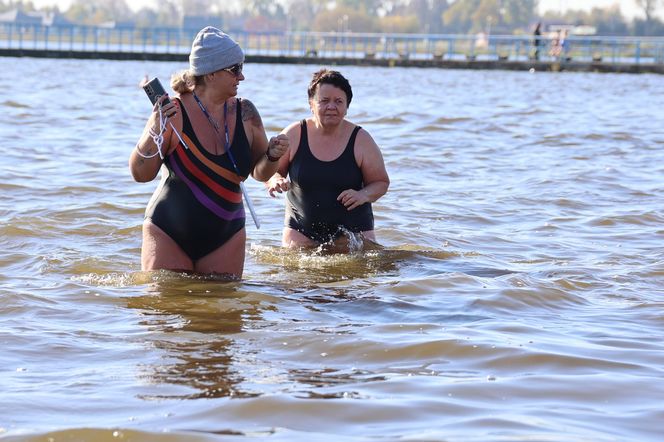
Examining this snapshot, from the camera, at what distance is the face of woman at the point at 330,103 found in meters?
7.83

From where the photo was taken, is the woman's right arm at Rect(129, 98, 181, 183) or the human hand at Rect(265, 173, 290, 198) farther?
the human hand at Rect(265, 173, 290, 198)

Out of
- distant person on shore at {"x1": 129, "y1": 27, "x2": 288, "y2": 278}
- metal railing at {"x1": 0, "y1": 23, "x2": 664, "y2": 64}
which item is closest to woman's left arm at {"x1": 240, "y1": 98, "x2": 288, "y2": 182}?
distant person on shore at {"x1": 129, "y1": 27, "x2": 288, "y2": 278}

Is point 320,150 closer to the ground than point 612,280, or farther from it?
farther from it

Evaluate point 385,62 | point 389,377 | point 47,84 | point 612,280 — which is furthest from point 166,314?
point 385,62

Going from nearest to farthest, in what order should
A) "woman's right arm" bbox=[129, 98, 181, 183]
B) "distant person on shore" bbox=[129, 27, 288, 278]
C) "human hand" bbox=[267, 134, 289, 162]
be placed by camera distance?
"woman's right arm" bbox=[129, 98, 181, 183] < "distant person on shore" bbox=[129, 27, 288, 278] < "human hand" bbox=[267, 134, 289, 162]

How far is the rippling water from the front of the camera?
4422 millimetres

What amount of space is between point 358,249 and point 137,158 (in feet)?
8.16

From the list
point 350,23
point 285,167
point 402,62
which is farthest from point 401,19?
point 285,167

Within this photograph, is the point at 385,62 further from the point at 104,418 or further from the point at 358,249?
the point at 104,418

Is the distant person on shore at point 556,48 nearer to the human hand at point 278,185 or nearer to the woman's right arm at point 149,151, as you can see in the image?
the human hand at point 278,185

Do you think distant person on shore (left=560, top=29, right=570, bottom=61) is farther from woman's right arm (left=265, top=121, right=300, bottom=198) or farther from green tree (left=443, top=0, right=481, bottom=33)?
green tree (left=443, top=0, right=481, bottom=33)

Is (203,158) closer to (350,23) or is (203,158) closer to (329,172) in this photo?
(329,172)

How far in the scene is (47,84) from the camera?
1262 inches

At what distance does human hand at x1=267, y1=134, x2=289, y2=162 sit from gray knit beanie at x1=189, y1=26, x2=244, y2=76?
48 centimetres
